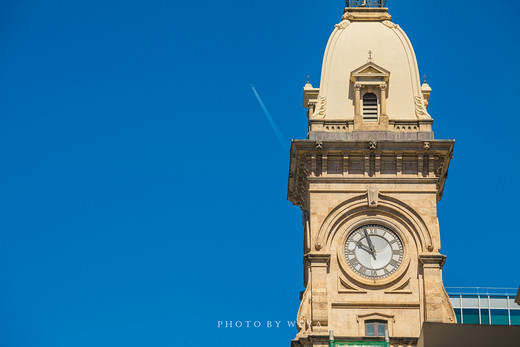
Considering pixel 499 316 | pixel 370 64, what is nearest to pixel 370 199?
pixel 370 64

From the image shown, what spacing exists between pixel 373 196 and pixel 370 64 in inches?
271

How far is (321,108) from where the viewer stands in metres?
68.4

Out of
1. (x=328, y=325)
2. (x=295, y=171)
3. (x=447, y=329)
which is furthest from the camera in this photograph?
(x=295, y=171)

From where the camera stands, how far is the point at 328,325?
63.1 m

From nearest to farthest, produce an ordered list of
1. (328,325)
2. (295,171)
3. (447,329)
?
1. (447,329)
2. (328,325)
3. (295,171)

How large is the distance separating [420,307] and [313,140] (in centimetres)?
913

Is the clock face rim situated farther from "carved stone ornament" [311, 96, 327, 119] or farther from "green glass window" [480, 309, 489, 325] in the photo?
"green glass window" [480, 309, 489, 325]

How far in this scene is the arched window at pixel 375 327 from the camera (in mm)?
63250

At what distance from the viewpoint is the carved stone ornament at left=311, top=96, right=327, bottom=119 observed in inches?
2675

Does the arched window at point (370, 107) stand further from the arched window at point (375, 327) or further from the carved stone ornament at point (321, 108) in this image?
the arched window at point (375, 327)

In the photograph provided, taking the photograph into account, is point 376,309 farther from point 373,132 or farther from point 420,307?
point 373,132

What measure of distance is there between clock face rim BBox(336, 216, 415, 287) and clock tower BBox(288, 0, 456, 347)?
5 centimetres

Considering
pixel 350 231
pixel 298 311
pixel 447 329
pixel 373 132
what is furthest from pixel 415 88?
pixel 447 329

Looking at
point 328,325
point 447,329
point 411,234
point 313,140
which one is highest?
point 313,140
